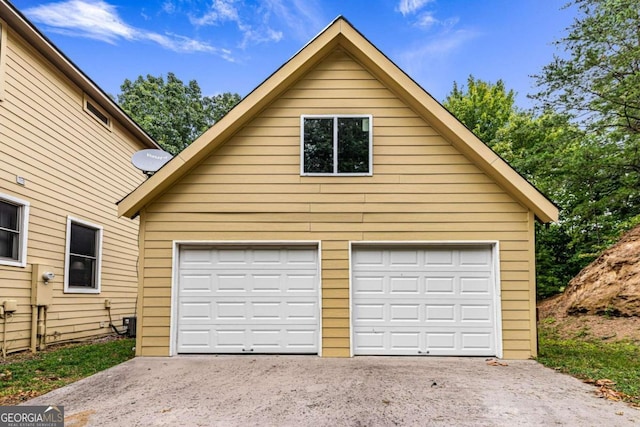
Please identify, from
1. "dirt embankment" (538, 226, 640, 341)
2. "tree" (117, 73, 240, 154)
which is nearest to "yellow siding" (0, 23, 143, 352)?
"dirt embankment" (538, 226, 640, 341)

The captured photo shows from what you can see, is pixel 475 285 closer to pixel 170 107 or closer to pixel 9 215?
pixel 9 215

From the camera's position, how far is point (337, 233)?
7.28 meters

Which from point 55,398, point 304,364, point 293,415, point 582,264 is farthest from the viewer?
point 582,264

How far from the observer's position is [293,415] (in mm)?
4227

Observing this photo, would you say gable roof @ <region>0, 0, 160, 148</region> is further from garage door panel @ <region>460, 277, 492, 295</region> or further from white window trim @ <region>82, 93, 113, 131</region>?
garage door panel @ <region>460, 277, 492, 295</region>

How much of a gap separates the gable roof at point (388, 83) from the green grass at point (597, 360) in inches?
90.3

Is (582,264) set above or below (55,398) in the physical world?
above

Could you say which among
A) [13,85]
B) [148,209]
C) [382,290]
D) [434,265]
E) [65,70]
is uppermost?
[65,70]

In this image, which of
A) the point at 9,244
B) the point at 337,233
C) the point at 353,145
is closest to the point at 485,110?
the point at 353,145

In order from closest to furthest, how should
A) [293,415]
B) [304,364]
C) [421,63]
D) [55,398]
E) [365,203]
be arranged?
[293,415] → [55,398] → [304,364] → [365,203] → [421,63]

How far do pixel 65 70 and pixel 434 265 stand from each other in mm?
8357

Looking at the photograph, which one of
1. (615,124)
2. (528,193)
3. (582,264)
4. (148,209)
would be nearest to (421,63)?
(615,124)

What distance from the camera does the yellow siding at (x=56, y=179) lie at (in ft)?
24.6

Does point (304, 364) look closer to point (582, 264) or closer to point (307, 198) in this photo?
point (307, 198)
